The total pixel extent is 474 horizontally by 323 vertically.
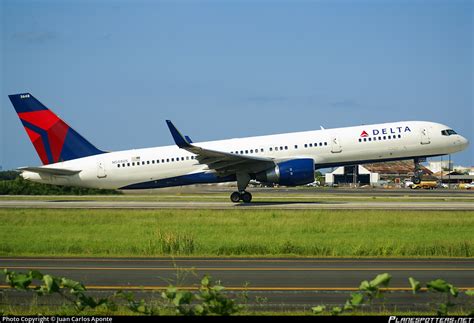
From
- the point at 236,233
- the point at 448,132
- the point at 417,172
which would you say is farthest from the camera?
the point at 417,172

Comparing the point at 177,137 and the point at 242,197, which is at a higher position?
the point at 177,137

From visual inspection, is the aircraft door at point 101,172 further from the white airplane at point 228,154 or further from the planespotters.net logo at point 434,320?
the planespotters.net logo at point 434,320

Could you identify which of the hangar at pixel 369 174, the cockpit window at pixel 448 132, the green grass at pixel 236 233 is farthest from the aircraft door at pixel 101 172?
the hangar at pixel 369 174

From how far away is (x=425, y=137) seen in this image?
42312mm

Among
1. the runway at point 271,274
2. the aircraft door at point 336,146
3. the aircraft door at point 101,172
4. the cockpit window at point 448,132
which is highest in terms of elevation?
the cockpit window at point 448,132

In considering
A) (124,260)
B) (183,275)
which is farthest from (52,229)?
(183,275)

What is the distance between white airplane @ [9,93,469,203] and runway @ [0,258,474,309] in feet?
71.6

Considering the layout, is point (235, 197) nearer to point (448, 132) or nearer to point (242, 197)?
point (242, 197)

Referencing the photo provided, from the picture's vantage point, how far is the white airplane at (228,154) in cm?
4084

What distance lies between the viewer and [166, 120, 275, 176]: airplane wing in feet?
127

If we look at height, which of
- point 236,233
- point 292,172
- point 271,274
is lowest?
point 271,274

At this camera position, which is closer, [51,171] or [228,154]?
[228,154]

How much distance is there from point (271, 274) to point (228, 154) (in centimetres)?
2414

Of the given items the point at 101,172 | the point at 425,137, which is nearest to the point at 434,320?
the point at 425,137
